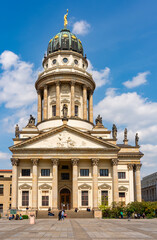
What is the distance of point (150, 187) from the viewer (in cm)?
12812

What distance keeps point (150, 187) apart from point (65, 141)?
81789mm

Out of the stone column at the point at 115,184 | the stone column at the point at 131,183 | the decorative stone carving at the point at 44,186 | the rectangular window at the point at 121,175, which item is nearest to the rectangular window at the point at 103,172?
the stone column at the point at 115,184

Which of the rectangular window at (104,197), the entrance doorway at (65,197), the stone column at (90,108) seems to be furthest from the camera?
the stone column at (90,108)

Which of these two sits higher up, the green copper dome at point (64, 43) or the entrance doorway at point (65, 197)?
the green copper dome at point (64, 43)

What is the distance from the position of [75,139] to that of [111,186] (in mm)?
11261

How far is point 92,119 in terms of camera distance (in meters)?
72.9

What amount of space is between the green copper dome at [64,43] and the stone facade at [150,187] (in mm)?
69336

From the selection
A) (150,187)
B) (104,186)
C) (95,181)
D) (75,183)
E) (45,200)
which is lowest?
(150,187)

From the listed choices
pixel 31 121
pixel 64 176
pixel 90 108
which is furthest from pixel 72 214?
pixel 90 108

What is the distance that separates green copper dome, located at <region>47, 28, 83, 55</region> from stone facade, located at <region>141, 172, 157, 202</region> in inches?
2730

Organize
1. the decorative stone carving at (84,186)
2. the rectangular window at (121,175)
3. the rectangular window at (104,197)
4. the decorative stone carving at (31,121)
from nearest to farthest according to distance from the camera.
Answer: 1. the decorative stone carving at (84,186)
2. the rectangular window at (104,197)
3. the rectangular window at (121,175)
4. the decorative stone carving at (31,121)

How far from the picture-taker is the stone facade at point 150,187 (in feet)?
403

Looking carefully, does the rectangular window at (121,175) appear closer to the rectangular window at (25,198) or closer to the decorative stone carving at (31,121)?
the rectangular window at (25,198)

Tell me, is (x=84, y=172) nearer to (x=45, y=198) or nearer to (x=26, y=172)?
(x=45, y=198)
